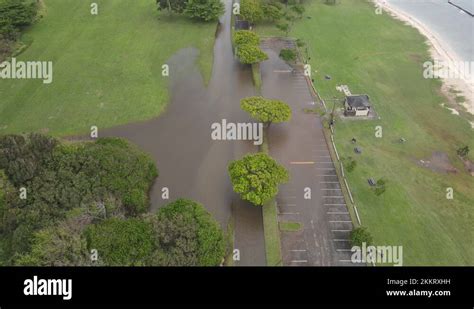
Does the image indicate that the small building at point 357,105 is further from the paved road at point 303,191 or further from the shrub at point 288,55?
the shrub at point 288,55

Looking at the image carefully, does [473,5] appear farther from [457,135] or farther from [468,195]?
[468,195]

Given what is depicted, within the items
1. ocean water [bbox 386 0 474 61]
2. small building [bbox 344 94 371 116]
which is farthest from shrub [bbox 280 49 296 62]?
ocean water [bbox 386 0 474 61]

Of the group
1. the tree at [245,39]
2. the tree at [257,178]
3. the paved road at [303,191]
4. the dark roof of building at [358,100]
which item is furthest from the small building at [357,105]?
the tree at [245,39]

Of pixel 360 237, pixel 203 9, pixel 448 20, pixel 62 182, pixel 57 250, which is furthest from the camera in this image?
pixel 448 20

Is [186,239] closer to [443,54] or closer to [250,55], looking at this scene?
[250,55]

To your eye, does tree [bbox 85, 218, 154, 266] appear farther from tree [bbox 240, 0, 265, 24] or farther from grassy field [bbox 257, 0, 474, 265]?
tree [bbox 240, 0, 265, 24]

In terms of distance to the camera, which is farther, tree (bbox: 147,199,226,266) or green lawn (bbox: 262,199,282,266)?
green lawn (bbox: 262,199,282,266)

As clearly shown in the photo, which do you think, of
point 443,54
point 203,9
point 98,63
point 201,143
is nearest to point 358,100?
point 201,143

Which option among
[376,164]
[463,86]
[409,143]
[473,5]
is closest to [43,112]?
[376,164]
